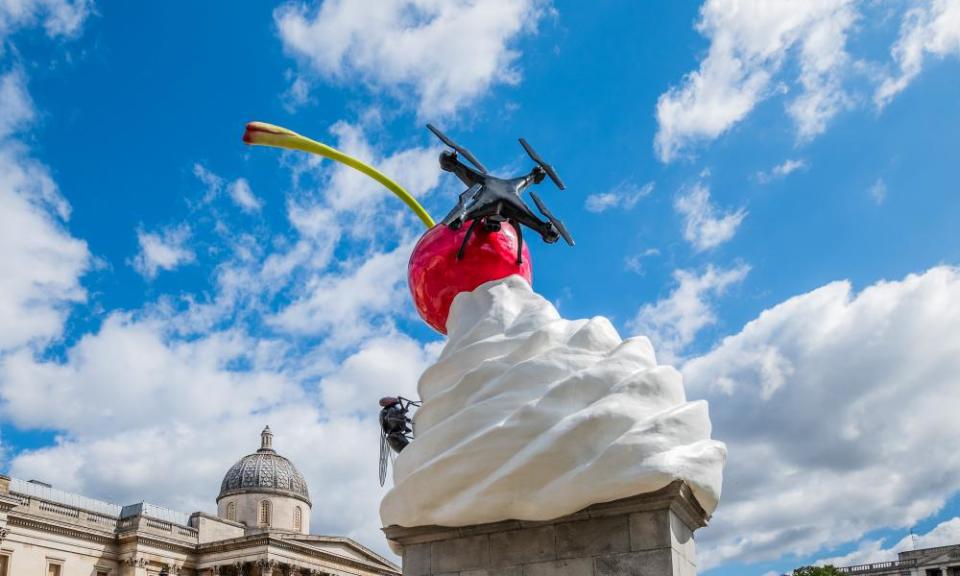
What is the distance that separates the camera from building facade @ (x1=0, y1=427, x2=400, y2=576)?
45.1m

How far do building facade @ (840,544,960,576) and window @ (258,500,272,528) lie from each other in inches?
1751

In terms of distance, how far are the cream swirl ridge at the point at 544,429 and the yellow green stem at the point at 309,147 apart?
3400 millimetres

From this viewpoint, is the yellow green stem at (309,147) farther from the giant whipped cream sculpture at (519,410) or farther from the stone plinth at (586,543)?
the stone plinth at (586,543)

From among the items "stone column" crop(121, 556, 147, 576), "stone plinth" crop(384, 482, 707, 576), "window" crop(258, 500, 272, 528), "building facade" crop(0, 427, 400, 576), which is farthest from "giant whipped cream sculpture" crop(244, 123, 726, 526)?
"window" crop(258, 500, 272, 528)

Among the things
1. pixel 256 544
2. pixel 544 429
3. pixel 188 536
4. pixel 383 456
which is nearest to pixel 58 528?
pixel 188 536

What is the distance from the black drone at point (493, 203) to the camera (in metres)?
11.1

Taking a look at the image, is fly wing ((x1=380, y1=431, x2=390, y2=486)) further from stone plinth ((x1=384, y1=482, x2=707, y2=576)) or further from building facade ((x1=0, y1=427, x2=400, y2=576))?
building facade ((x1=0, y1=427, x2=400, y2=576))

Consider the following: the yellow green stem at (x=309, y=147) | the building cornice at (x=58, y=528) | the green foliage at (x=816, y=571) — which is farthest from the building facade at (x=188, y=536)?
the yellow green stem at (x=309, y=147)

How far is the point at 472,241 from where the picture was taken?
1133 centimetres

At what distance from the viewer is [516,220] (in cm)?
1155

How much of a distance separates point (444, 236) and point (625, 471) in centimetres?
421

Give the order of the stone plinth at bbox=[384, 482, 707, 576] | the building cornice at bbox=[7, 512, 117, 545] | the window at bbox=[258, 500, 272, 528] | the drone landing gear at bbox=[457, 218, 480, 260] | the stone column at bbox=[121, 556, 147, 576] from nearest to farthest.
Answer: the stone plinth at bbox=[384, 482, 707, 576] → the drone landing gear at bbox=[457, 218, 480, 260] → the building cornice at bbox=[7, 512, 117, 545] → the stone column at bbox=[121, 556, 147, 576] → the window at bbox=[258, 500, 272, 528]

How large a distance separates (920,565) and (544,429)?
246 feet

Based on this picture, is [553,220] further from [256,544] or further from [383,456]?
[256,544]
